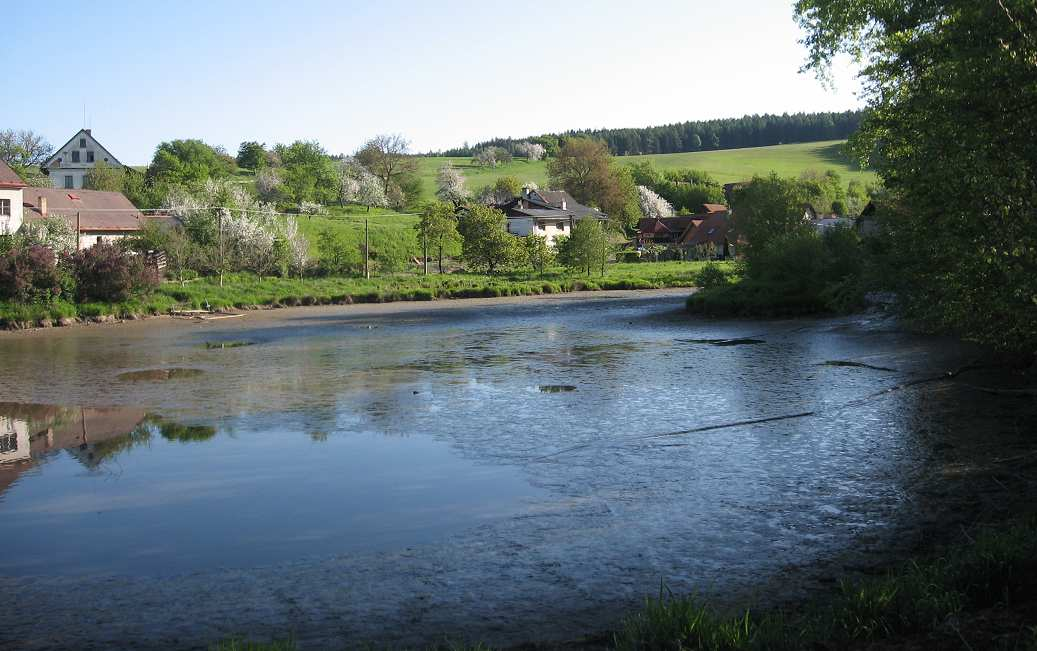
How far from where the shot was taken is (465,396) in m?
16.6

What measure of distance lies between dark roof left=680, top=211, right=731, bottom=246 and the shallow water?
2639 inches

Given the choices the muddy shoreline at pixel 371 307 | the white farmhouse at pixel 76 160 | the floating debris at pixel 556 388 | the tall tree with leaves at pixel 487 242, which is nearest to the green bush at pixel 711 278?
the muddy shoreline at pixel 371 307

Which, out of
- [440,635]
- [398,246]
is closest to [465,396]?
[440,635]

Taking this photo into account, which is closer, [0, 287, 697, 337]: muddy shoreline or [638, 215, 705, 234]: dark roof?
[0, 287, 697, 337]: muddy shoreline

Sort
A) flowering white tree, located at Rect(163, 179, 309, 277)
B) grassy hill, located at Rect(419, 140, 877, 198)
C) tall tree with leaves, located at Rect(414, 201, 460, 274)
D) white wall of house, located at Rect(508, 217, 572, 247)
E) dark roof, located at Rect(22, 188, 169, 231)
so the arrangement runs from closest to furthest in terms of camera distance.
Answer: flowering white tree, located at Rect(163, 179, 309, 277), dark roof, located at Rect(22, 188, 169, 231), tall tree with leaves, located at Rect(414, 201, 460, 274), white wall of house, located at Rect(508, 217, 572, 247), grassy hill, located at Rect(419, 140, 877, 198)

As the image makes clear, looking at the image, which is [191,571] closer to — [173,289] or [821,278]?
[821,278]

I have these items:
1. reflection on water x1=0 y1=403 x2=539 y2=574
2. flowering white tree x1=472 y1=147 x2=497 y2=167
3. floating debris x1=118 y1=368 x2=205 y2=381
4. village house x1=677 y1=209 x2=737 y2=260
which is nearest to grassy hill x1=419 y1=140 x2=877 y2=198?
flowering white tree x1=472 y1=147 x2=497 y2=167

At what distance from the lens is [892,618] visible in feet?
18.1

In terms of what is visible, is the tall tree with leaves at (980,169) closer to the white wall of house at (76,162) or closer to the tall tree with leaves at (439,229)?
the tall tree with leaves at (439,229)

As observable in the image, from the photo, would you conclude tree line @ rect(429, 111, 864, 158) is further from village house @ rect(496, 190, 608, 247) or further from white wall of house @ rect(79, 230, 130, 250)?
white wall of house @ rect(79, 230, 130, 250)

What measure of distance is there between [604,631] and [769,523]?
10.3 ft

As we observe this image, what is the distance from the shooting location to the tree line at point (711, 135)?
15825 cm

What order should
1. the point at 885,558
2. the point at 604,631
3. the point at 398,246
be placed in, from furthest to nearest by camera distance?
the point at 398,246, the point at 885,558, the point at 604,631

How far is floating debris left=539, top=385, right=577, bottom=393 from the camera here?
17000mm
